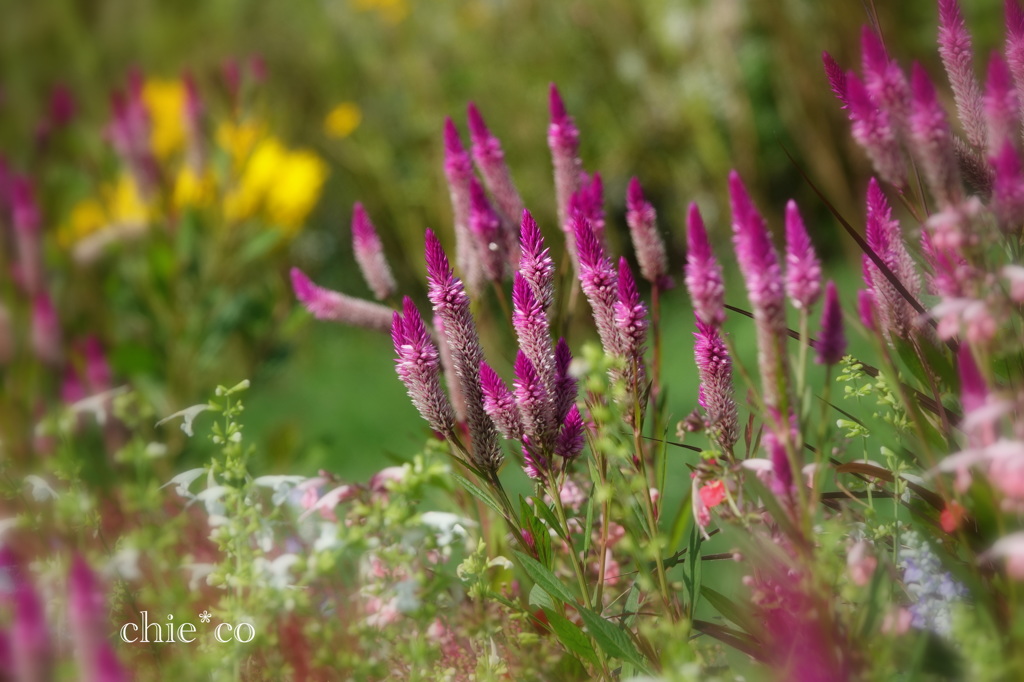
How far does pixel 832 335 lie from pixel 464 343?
1.01 feet

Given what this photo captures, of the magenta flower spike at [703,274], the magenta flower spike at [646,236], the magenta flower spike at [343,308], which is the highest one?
the magenta flower spike at [343,308]

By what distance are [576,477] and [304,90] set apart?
262 inches

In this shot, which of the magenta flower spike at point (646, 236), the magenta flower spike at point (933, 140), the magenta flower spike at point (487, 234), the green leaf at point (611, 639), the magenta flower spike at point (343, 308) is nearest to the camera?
the magenta flower spike at point (933, 140)

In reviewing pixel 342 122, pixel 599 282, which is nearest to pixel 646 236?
pixel 599 282

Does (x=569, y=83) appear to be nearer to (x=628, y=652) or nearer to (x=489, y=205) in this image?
(x=489, y=205)

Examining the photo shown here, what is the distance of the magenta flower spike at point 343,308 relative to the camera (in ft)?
4.02

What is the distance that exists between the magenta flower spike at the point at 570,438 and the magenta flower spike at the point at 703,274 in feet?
0.67

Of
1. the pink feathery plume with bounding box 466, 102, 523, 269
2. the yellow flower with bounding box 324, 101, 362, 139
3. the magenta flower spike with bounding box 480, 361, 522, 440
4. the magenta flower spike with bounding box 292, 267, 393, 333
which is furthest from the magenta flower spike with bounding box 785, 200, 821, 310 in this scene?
the yellow flower with bounding box 324, 101, 362, 139

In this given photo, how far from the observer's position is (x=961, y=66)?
882 mm

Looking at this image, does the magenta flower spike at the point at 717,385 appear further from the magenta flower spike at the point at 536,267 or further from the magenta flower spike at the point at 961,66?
the magenta flower spike at the point at 961,66

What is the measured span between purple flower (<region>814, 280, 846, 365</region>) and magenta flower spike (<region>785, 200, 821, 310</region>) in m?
0.03

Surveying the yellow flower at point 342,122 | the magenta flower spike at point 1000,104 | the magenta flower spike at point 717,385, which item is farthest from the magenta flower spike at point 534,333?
the yellow flower at point 342,122

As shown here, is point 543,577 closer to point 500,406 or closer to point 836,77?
point 500,406

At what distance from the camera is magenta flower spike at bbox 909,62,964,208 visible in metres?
0.71
